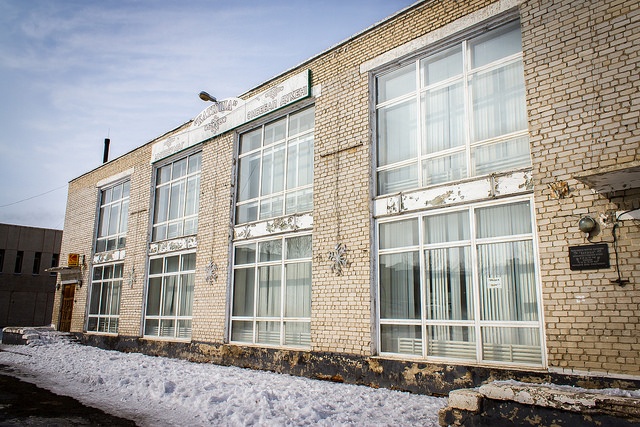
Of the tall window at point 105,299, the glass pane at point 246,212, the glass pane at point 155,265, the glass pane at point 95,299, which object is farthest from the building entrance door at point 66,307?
the glass pane at point 246,212

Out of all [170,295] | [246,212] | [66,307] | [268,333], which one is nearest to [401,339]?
[268,333]

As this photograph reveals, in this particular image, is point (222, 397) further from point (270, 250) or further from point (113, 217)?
point (113, 217)

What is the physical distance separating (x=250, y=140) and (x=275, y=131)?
0.99 m

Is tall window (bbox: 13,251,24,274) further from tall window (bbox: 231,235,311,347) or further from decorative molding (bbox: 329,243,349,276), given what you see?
decorative molding (bbox: 329,243,349,276)

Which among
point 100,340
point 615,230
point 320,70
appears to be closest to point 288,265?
point 320,70

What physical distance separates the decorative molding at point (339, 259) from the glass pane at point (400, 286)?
0.72 metres

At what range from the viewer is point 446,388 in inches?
260

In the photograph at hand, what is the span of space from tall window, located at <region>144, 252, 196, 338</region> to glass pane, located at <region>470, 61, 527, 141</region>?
837 cm

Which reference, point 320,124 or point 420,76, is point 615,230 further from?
point 320,124

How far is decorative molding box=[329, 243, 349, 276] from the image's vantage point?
8.45 meters

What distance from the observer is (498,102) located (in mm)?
7242

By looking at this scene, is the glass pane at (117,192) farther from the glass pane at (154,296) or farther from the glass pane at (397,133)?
the glass pane at (397,133)

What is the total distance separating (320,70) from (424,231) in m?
4.46

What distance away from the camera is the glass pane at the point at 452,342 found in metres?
6.78
